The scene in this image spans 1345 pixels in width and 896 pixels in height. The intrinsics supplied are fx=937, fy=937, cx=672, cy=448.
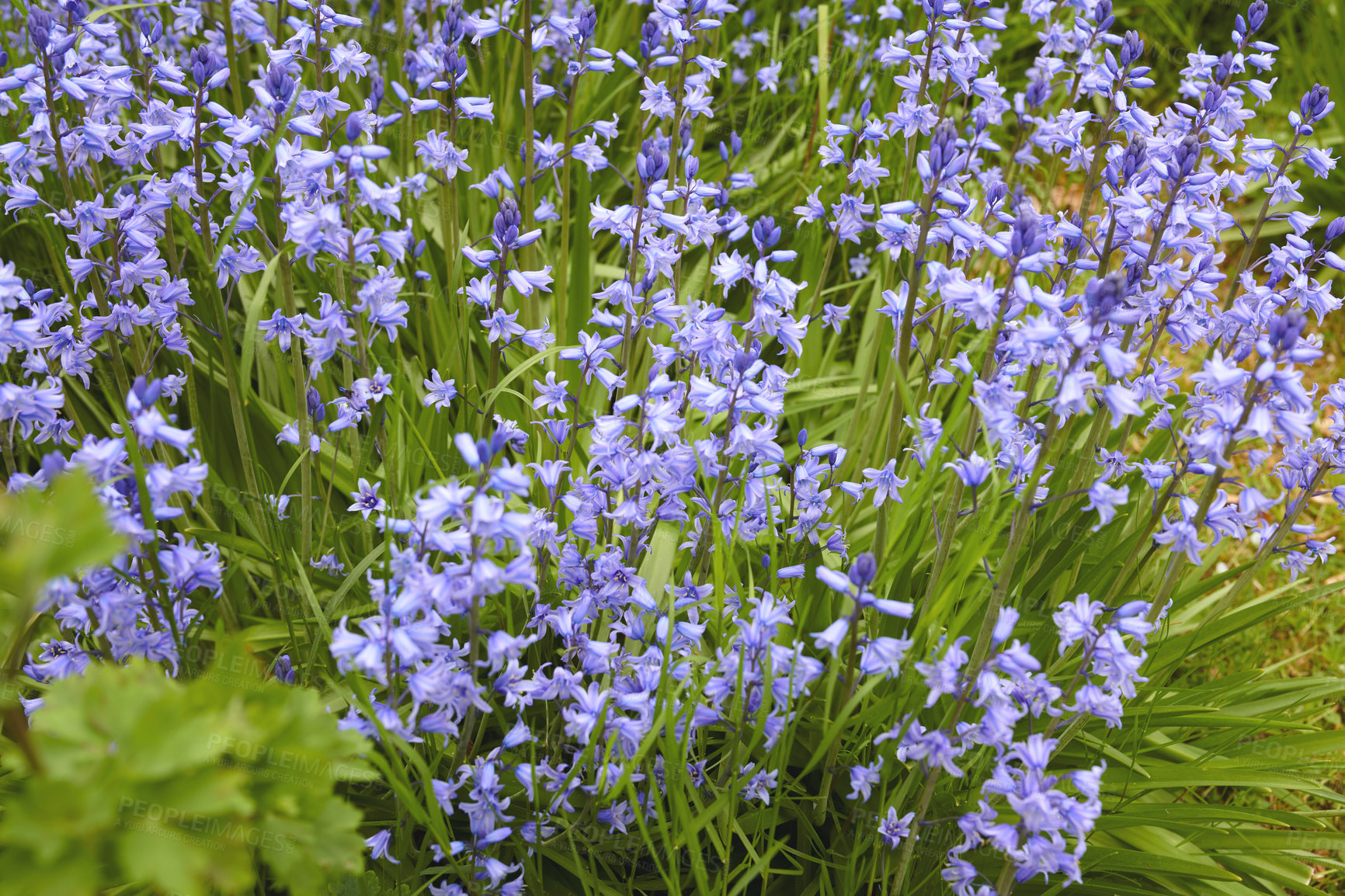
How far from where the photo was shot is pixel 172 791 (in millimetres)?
1453

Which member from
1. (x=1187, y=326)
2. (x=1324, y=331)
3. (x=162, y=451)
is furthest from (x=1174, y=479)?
(x=1324, y=331)

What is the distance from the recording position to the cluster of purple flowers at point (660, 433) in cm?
Result: 207

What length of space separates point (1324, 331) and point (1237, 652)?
361 cm

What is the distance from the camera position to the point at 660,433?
2344 millimetres

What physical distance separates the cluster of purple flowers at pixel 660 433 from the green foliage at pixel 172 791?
309mm

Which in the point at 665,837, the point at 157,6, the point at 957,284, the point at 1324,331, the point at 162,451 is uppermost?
the point at 1324,331

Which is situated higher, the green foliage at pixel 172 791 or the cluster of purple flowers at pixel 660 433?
the cluster of purple flowers at pixel 660 433

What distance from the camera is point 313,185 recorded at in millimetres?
2465

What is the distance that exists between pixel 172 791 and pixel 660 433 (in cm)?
129

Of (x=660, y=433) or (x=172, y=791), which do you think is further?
(x=660, y=433)

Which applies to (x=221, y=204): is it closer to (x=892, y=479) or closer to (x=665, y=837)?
(x=892, y=479)

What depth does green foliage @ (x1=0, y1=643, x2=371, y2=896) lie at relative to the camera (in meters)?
1.37

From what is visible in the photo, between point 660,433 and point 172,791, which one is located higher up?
point 660,433

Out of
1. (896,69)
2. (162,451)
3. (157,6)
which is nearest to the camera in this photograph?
(162,451)
